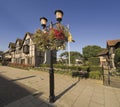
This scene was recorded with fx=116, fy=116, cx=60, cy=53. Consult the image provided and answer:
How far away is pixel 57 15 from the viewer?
5.59 meters

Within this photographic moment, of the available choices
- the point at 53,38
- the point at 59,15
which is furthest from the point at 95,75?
the point at 59,15

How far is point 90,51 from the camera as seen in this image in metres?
59.6

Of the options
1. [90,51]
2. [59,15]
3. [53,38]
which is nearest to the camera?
[53,38]

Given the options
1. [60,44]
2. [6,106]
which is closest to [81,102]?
[60,44]


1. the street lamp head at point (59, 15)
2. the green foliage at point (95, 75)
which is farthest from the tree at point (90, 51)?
the street lamp head at point (59, 15)

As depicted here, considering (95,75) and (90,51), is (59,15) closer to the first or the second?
(95,75)

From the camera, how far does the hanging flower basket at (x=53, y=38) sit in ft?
17.3

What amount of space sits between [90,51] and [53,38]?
5660 centimetres

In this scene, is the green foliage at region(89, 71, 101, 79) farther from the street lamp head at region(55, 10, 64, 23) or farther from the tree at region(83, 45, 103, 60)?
the tree at region(83, 45, 103, 60)

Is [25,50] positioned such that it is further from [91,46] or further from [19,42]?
[91,46]

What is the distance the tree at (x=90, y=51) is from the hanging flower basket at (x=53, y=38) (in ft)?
180

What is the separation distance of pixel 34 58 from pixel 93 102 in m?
22.1

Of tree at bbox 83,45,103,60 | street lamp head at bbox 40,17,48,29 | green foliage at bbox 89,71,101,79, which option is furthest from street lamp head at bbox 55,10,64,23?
tree at bbox 83,45,103,60

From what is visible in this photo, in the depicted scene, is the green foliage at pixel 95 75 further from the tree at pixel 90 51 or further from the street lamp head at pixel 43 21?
the tree at pixel 90 51
